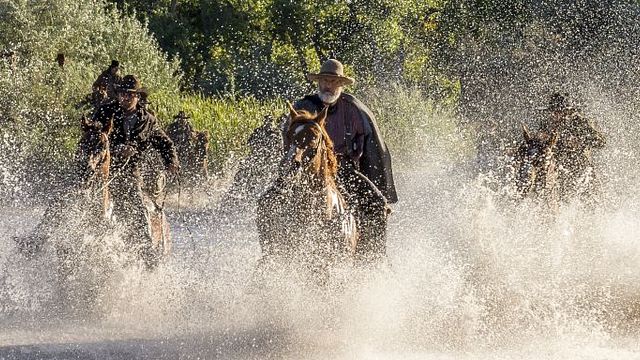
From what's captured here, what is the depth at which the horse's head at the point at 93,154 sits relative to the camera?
1138cm

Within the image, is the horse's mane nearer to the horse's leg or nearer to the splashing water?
the horse's leg

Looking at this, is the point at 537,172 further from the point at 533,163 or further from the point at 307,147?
the point at 307,147

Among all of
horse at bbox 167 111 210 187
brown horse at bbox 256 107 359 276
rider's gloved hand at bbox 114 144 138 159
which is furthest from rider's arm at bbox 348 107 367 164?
horse at bbox 167 111 210 187

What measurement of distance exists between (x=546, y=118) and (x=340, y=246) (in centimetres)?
610

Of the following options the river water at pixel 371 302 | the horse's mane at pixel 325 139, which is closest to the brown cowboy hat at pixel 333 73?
the horse's mane at pixel 325 139

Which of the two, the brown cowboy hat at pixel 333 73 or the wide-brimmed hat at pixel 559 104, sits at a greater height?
the wide-brimmed hat at pixel 559 104

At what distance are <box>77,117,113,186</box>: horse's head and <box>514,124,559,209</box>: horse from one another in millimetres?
4922

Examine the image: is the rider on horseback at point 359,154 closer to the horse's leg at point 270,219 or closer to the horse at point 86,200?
the horse's leg at point 270,219

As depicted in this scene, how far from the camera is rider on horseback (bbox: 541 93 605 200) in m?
15.1

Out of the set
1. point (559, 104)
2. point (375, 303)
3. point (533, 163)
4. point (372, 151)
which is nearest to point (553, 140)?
point (533, 163)

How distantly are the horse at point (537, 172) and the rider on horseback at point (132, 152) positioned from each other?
163 inches

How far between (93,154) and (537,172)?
207 inches

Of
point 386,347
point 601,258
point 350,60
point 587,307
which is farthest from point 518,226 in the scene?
point 350,60

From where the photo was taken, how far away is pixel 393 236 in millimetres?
16984
